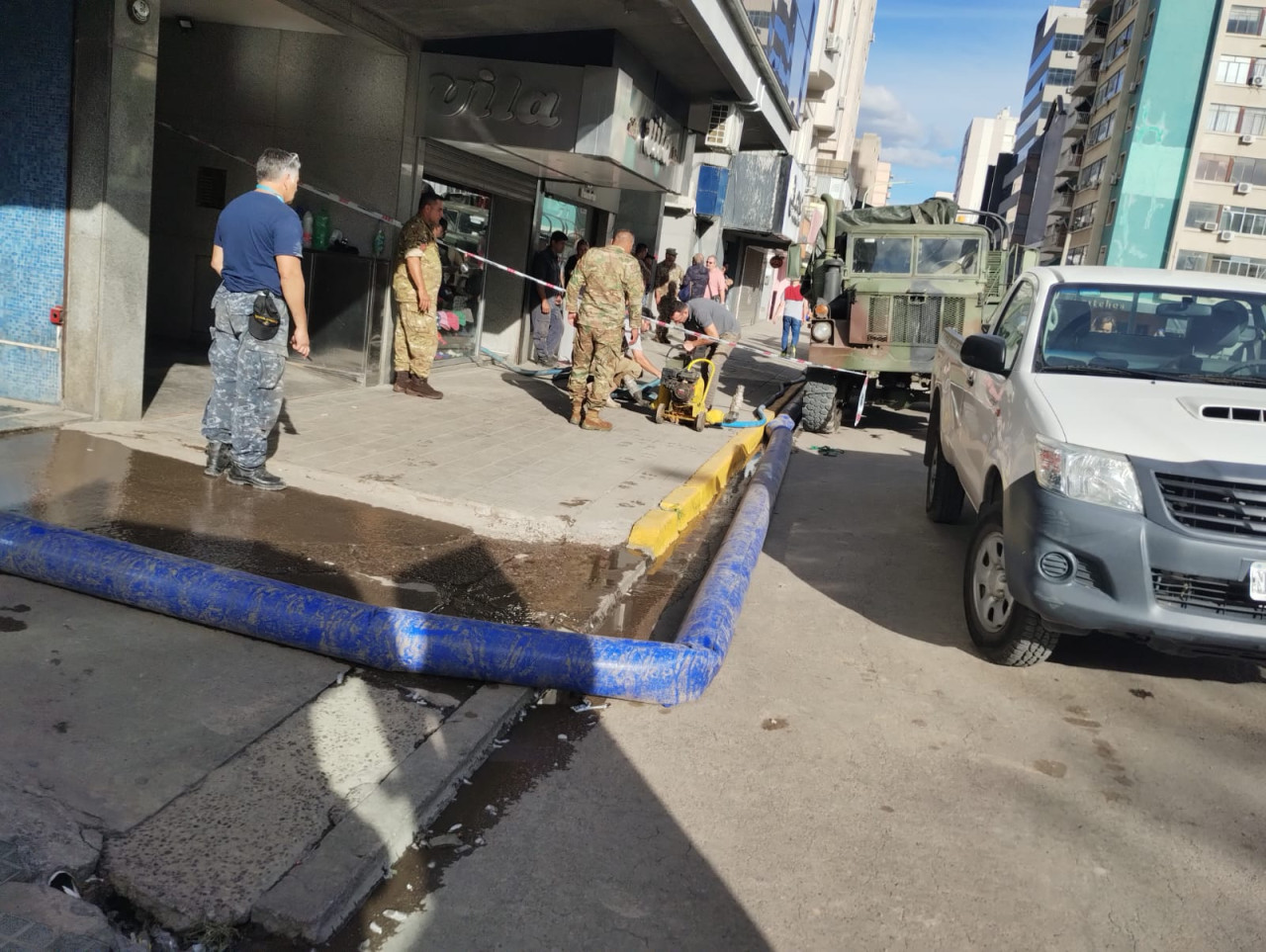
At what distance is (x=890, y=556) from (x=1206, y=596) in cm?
272

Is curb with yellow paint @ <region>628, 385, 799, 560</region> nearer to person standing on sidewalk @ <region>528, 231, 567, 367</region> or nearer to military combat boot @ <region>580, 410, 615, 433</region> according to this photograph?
military combat boot @ <region>580, 410, 615, 433</region>

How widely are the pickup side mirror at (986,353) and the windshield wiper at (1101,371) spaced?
0.20 metres

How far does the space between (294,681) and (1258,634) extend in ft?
12.1

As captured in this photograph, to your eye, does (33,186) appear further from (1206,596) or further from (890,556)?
(1206,596)

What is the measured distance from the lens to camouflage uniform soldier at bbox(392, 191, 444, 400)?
9859 mm

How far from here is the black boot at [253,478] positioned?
6.01 meters

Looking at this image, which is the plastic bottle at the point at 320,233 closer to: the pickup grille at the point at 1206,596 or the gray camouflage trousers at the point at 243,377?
the gray camouflage trousers at the point at 243,377

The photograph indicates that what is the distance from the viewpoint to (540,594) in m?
5.10

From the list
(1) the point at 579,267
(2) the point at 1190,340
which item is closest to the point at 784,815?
(2) the point at 1190,340

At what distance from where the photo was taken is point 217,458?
6094mm

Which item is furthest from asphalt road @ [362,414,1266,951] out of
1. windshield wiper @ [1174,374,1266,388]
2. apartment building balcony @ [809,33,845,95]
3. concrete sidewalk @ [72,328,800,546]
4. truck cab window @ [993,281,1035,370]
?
apartment building balcony @ [809,33,845,95]

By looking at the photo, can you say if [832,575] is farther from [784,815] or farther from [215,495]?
[215,495]

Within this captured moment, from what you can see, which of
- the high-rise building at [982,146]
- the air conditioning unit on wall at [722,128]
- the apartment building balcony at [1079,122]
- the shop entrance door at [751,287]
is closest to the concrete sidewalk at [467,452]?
the air conditioning unit on wall at [722,128]

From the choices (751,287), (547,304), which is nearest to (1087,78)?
(751,287)
